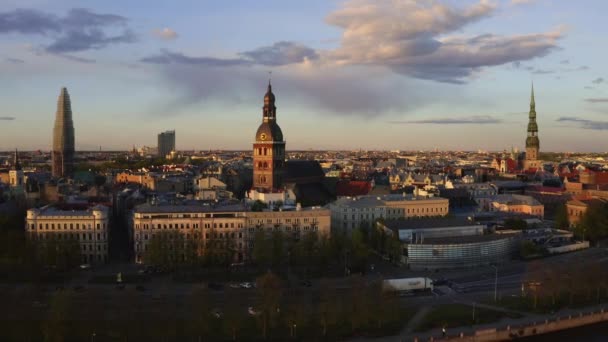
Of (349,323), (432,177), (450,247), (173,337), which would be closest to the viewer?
(173,337)

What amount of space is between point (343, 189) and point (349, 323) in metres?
51.1

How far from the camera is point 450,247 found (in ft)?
178

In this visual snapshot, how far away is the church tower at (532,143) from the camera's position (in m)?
144

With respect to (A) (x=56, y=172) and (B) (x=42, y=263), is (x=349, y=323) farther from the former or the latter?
(A) (x=56, y=172)

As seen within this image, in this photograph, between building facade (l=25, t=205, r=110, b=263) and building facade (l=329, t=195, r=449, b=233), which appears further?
building facade (l=329, t=195, r=449, b=233)

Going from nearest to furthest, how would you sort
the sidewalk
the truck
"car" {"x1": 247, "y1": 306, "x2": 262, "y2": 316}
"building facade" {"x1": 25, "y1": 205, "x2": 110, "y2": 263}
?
the sidewalk → "car" {"x1": 247, "y1": 306, "x2": 262, "y2": 316} → the truck → "building facade" {"x1": 25, "y1": 205, "x2": 110, "y2": 263}

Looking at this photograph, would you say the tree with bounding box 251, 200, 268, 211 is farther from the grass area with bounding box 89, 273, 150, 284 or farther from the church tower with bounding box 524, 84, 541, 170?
the church tower with bounding box 524, 84, 541, 170

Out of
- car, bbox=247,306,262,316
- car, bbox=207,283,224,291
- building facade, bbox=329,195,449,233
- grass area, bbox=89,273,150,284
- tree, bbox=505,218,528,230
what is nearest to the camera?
car, bbox=247,306,262,316

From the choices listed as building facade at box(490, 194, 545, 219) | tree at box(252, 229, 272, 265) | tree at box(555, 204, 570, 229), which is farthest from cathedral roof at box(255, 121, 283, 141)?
tree at box(555, 204, 570, 229)

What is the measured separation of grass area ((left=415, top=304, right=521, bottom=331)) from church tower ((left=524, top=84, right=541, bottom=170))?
113 metres

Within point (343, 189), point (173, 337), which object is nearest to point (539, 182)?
point (343, 189)

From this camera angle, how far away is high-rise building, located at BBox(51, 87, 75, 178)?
155 meters

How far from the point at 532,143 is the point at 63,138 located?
385 ft

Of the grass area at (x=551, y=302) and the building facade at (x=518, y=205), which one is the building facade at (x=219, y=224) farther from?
the building facade at (x=518, y=205)
